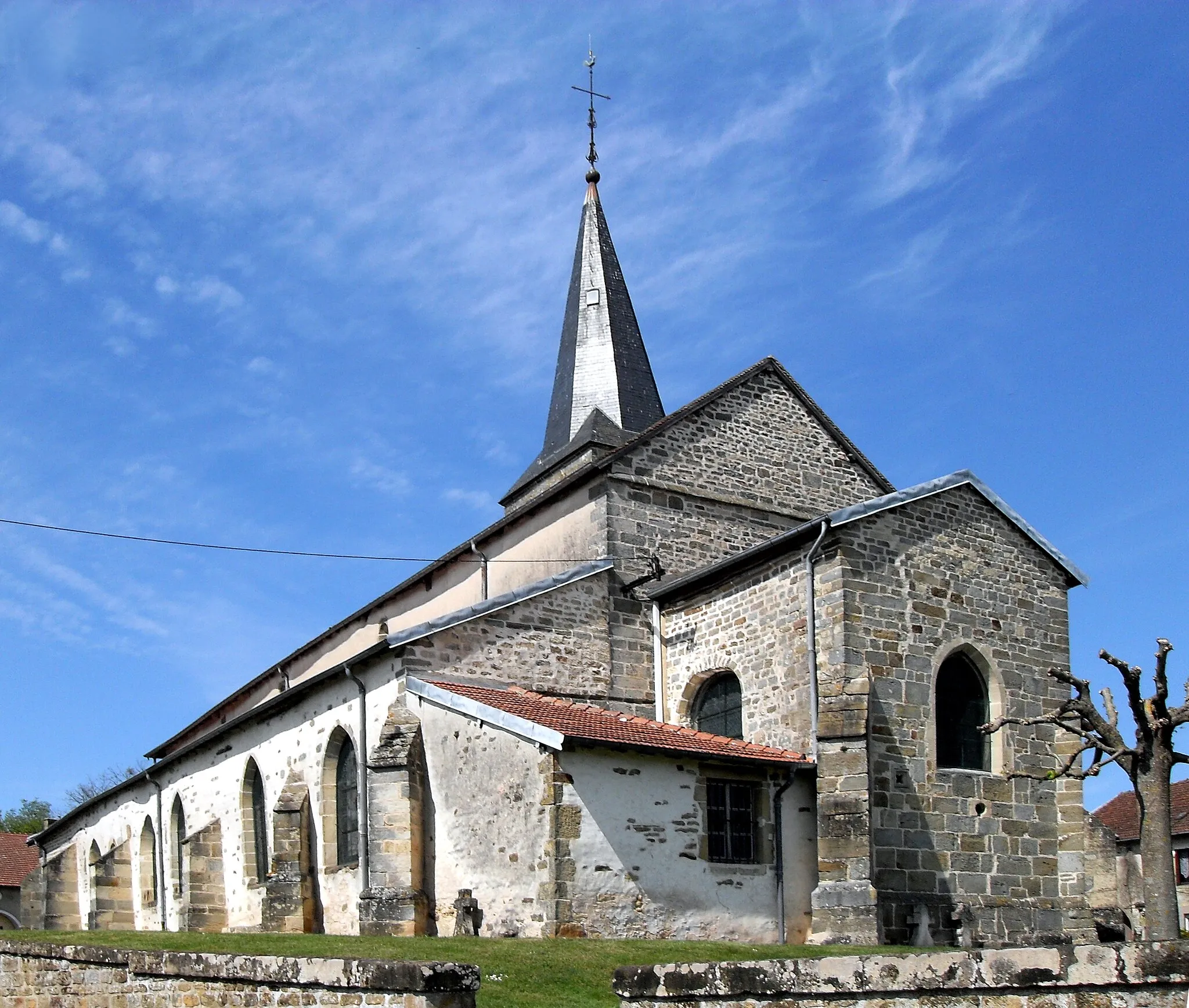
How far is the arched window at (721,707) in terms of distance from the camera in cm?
1962

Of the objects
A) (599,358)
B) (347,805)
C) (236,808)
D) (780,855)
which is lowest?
(236,808)

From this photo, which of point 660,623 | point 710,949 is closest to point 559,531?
point 660,623

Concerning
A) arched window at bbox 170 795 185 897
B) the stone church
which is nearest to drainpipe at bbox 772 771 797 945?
the stone church

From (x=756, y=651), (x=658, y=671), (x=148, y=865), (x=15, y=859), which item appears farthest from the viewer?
(x=15, y=859)

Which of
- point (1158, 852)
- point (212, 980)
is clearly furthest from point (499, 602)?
point (212, 980)

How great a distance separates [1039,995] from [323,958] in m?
4.34

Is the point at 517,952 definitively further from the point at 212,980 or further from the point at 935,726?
the point at 935,726

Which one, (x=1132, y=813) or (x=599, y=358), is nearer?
(x=599, y=358)

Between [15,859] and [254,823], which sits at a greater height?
[254,823]

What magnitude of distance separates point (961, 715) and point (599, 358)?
515 inches

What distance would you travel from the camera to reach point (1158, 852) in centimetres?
1491

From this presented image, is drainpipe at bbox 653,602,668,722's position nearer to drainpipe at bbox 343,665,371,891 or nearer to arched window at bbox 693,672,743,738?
arched window at bbox 693,672,743,738

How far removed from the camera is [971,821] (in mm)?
17859

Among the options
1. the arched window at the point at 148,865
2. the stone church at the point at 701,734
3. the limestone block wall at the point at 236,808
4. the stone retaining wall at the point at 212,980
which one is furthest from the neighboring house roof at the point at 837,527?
the arched window at the point at 148,865
